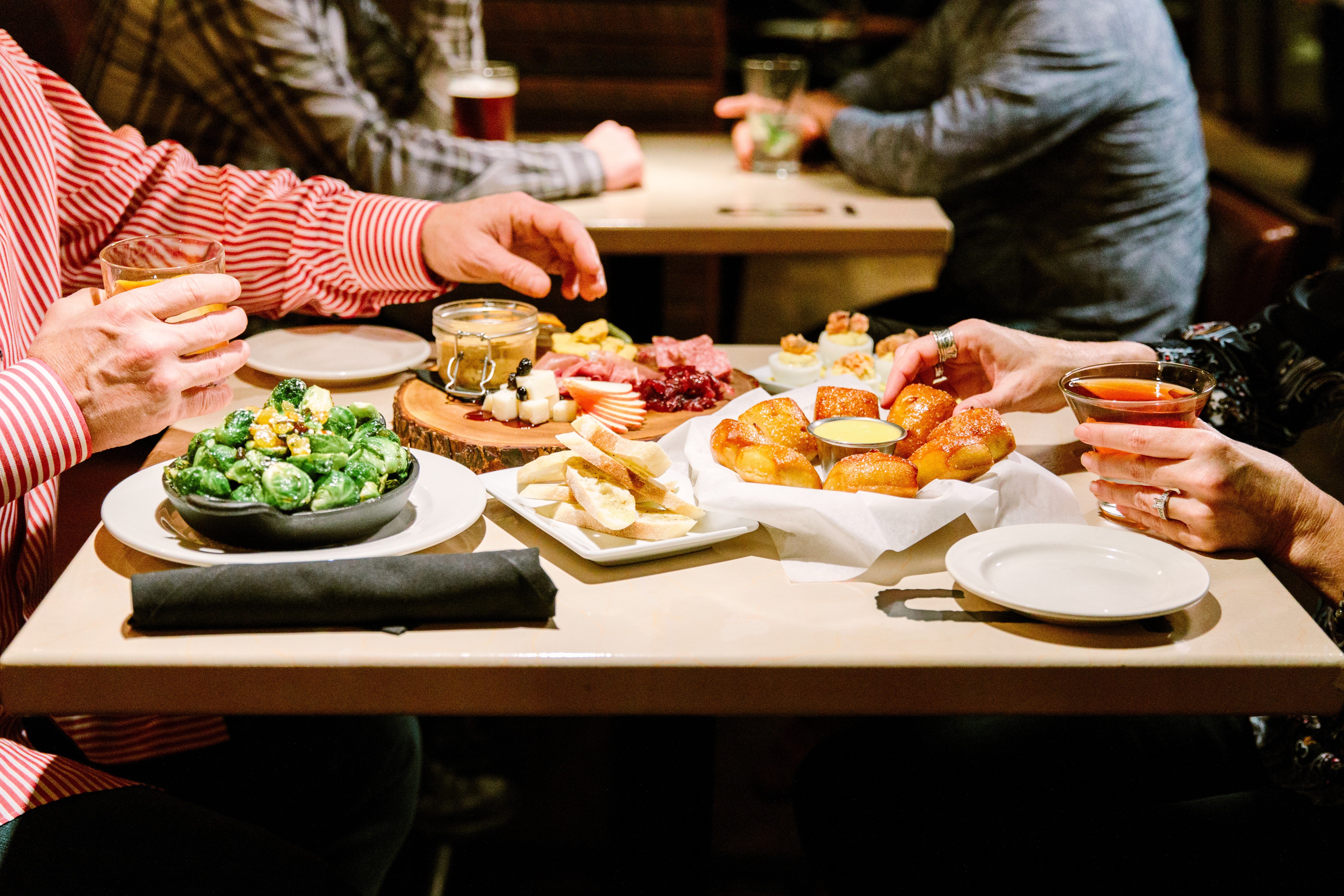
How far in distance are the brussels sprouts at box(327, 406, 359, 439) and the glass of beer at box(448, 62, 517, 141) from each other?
6.23 ft

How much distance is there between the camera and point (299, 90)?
2551 millimetres

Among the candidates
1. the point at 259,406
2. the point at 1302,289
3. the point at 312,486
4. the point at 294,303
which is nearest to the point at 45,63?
the point at 294,303

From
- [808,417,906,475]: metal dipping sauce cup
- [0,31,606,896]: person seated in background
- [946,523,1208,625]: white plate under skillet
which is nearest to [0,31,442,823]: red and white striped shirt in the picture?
[0,31,606,896]: person seated in background

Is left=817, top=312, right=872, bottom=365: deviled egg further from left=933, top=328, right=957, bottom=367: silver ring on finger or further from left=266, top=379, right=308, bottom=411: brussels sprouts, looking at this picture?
left=266, top=379, right=308, bottom=411: brussels sprouts

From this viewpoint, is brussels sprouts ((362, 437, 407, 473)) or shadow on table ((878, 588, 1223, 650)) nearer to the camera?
shadow on table ((878, 588, 1223, 650))

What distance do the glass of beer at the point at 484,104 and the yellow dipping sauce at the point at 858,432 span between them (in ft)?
6.16

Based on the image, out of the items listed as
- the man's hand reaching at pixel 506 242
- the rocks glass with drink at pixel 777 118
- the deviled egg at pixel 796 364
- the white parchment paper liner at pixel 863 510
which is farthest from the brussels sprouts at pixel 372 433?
the rocks glass with drink at pixel 777 118

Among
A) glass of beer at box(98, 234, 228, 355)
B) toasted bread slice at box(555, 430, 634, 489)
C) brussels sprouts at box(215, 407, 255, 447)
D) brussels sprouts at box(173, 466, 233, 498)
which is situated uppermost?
glass of beer at box(98, 234, 228, 355)

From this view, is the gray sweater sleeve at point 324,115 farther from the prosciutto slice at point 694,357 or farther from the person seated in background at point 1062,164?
the prosciutto slice at point 694,357

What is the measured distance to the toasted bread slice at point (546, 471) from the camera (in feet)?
3.92

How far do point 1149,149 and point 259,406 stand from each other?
7.31 feet

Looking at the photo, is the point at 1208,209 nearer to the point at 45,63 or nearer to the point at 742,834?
the point at 742,834

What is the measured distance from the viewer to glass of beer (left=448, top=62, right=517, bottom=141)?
9.38ft

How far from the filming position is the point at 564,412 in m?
1.39
